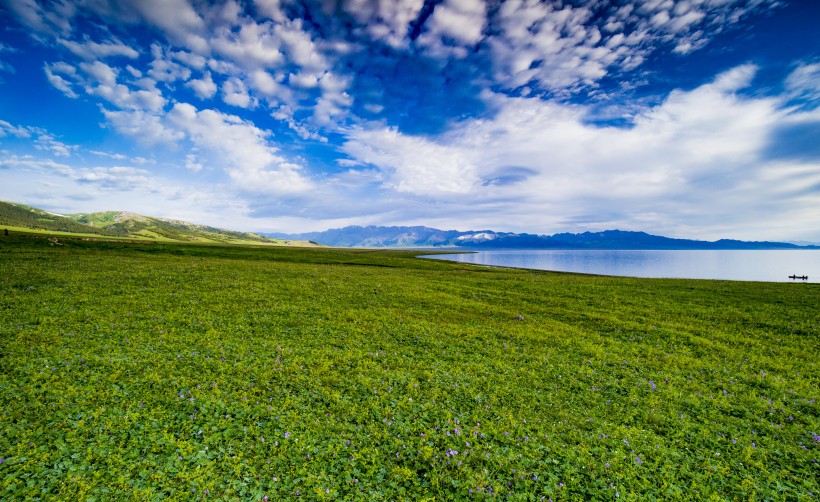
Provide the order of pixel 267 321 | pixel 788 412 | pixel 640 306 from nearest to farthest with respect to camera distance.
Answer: pixel 788 412, pixel 267 321, pixel 640 306

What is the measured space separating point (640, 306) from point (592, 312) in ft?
22.5

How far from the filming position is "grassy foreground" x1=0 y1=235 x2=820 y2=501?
8.22m

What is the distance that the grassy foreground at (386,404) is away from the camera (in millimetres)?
8219

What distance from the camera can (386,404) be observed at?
38.4 feet

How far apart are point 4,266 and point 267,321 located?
33838 millimetres

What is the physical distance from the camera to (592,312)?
26438 millimetres

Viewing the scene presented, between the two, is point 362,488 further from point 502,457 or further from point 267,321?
point 267,321

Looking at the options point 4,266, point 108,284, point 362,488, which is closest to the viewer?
point 362,488

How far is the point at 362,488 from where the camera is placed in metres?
8.06

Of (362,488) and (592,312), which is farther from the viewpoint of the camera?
(592,312)

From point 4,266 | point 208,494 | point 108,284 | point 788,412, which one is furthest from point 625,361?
point 4,266

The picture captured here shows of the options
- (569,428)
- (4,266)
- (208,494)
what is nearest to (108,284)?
(4,266)

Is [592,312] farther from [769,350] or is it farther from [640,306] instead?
[769,350]

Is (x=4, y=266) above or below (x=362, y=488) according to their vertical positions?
above
